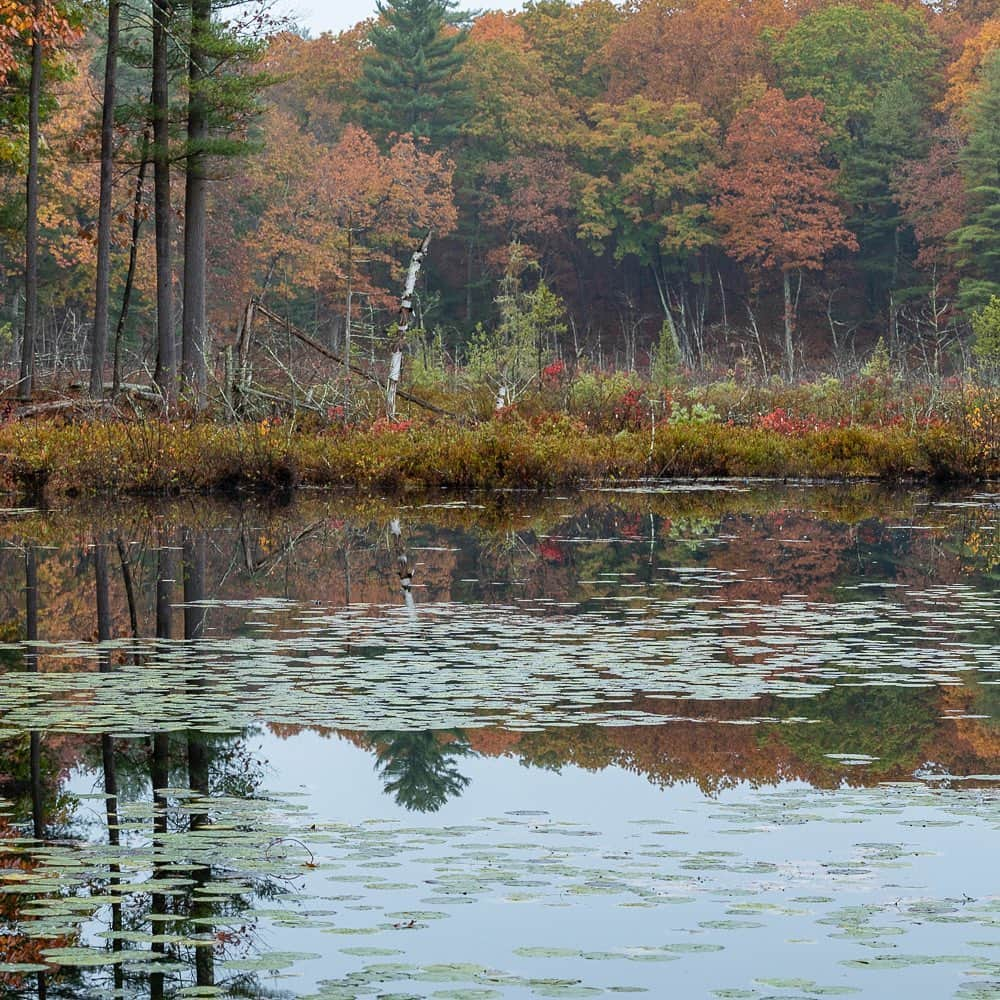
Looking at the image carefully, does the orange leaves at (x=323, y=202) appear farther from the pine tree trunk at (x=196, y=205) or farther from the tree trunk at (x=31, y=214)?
the tree trunk at (x=31, y=214)

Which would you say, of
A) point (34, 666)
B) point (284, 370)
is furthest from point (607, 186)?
point (34, 666)

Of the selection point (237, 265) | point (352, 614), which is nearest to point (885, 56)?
point (237, 265)

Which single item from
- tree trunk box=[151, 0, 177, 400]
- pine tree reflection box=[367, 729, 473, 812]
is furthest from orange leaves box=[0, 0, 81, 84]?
pine tree reflection box=[367, 729, 473, 812]

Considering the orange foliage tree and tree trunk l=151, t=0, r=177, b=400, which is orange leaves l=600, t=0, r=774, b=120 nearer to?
the orange foliage tree

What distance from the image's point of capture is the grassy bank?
20906 millimetres

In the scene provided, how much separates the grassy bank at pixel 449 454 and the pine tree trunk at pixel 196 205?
3.87m

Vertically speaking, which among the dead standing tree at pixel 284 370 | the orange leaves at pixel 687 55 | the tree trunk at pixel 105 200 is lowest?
the dead standing tree at pixel 284 370

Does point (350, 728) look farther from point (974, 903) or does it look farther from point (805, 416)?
point (805, 416)

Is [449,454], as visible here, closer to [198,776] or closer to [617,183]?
[198,776]

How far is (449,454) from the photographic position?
22125 millimetres

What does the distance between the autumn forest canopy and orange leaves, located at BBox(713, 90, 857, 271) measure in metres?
0.13

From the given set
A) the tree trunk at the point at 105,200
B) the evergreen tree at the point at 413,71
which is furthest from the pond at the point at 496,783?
the evergreen tree at the point at 413,71

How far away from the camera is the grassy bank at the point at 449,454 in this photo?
20.9 metres

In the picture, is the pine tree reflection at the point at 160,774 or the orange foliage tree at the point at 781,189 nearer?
the pine tree reflection at the point at 160,774
